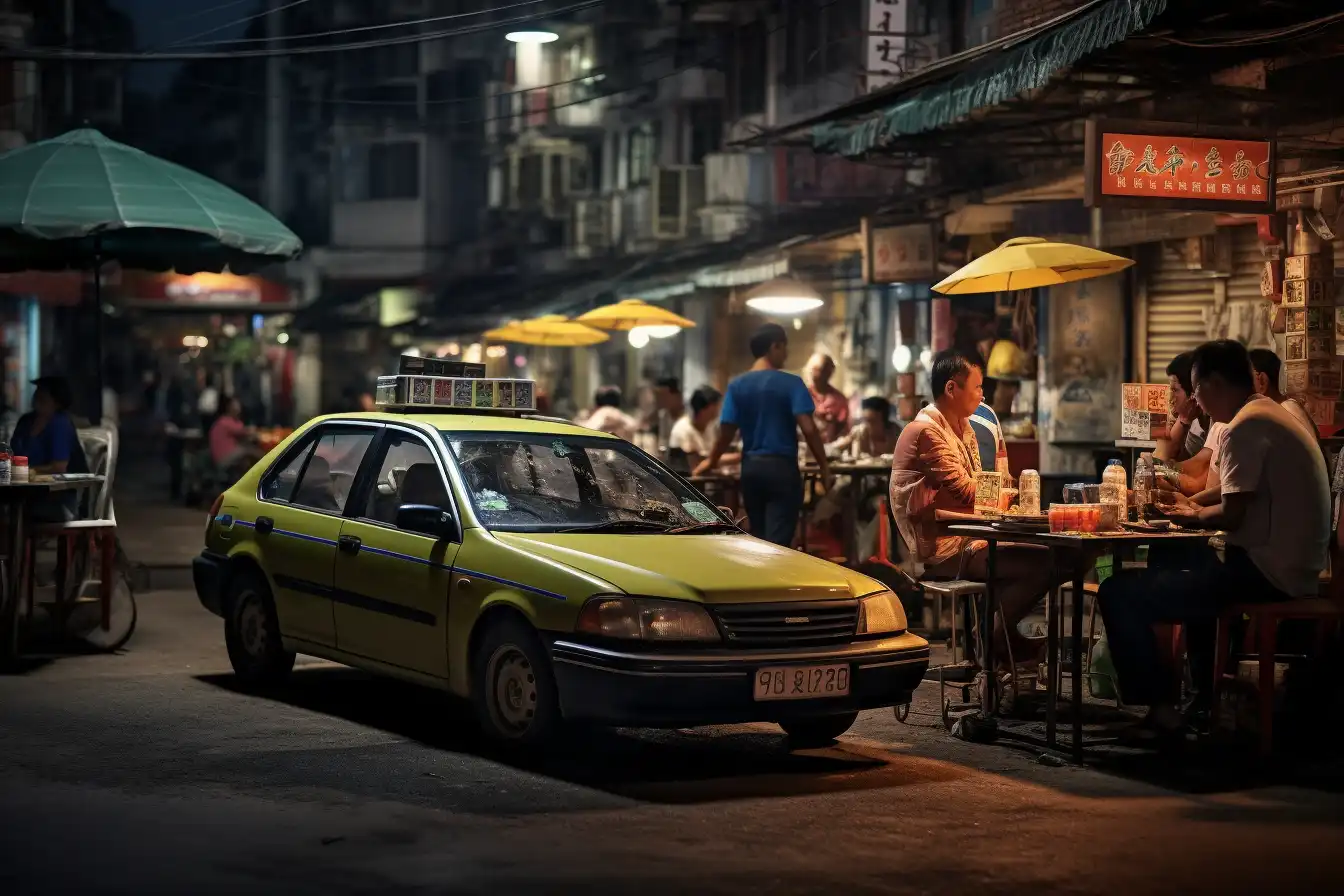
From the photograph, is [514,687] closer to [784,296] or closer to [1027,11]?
[1027,11]

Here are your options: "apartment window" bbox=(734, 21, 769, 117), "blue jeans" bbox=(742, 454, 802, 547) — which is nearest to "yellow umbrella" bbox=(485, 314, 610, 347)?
"apartment window" bbox=(734, 21, 769, 117)

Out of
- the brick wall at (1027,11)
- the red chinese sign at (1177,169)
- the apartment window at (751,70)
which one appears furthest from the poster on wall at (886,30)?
the red chinese sign at (1177,169)

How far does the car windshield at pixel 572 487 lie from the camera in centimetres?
911

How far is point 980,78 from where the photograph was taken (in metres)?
13.5

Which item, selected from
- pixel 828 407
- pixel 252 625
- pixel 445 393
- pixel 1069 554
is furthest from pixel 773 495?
pixel 828 407

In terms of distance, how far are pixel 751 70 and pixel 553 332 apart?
702 centimetres

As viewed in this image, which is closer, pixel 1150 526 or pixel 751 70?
pixel 1150 526

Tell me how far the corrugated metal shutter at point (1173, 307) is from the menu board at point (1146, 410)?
485 centimetres

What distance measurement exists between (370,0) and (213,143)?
31.3 meters

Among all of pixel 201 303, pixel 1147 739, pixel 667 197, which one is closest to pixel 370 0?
pixel 201 303

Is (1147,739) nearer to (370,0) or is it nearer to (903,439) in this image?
(903,439)

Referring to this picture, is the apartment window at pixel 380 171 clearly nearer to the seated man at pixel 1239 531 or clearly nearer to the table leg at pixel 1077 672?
the seated man at pixel 1239 531

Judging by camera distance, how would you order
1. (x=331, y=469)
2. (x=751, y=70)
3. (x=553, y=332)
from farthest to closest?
(x=751, y=70)
(x=553, y=332)
(x=331, y=469)

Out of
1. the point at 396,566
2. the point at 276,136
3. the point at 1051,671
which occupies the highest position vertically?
the point at 276,136
